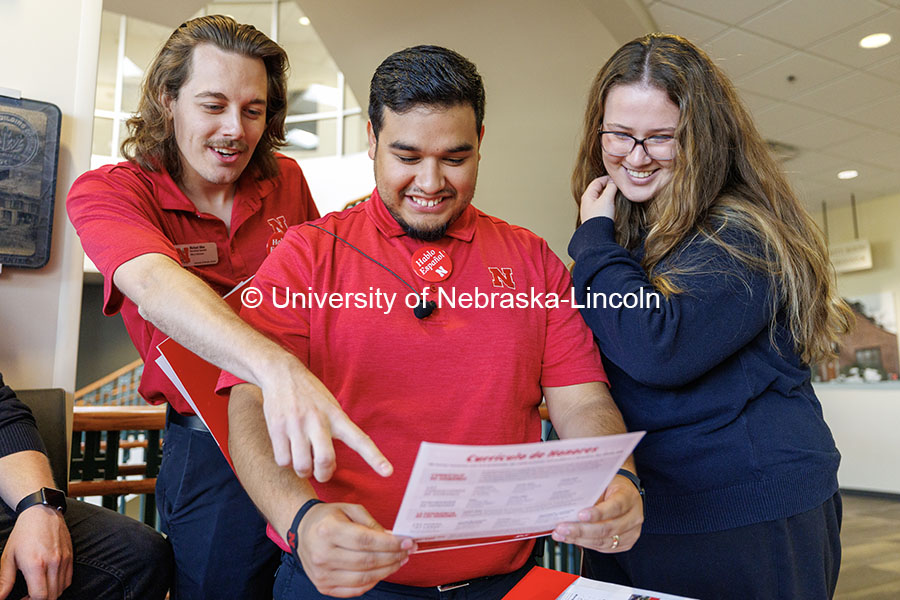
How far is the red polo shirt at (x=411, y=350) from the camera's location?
1.18 meters

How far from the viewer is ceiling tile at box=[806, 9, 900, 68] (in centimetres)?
454

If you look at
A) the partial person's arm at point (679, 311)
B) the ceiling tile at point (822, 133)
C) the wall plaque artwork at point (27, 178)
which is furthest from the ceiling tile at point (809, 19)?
the wall plaque artwork at point (27, 178)

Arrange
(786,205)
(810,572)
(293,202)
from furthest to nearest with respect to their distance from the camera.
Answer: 1. (293,202)
2. (786,205)
3. (810,572)

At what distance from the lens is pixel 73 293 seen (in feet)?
6.28

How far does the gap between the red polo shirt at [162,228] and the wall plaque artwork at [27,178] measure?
404 millimetres

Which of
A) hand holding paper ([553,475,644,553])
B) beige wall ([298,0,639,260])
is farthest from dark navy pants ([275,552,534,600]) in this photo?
beige wall ([298,0,639,260])

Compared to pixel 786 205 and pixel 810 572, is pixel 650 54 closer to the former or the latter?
pixel 786 205

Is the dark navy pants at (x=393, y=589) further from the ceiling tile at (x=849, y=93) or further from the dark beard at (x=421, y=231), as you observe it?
the ceiling tile at (x=849, y=93)

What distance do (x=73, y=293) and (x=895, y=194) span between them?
946 cm

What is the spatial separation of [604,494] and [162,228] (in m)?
1.14

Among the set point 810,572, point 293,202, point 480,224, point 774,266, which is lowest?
point 810,572

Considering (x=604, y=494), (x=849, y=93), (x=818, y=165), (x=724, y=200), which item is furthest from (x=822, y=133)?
(x=604, y=494)

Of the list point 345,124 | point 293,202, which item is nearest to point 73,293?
point 293,202

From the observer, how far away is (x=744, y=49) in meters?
4.91
